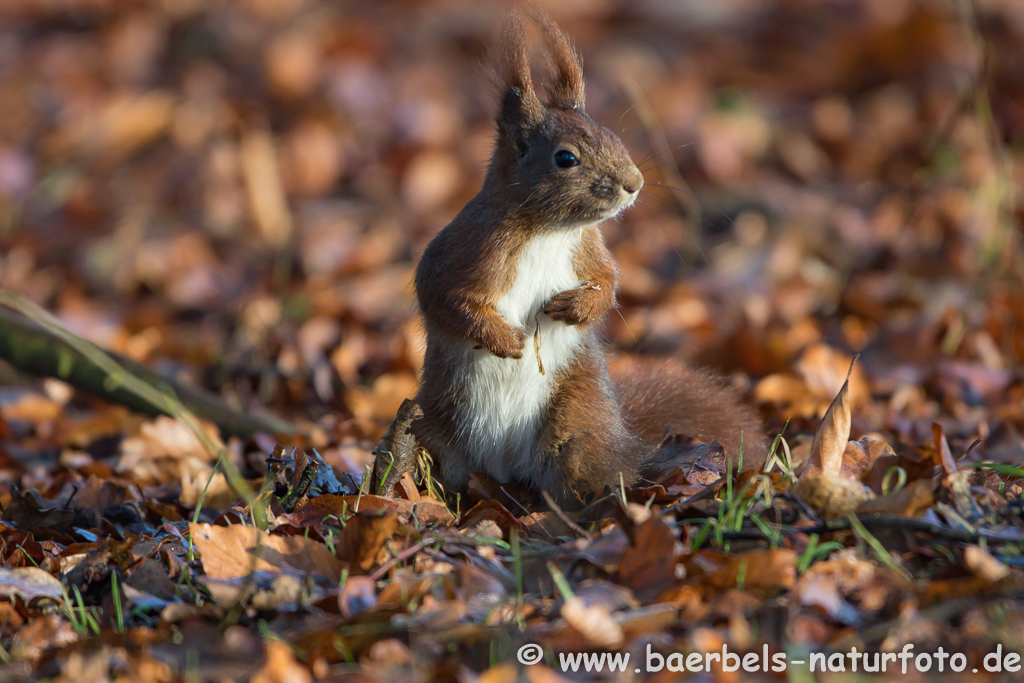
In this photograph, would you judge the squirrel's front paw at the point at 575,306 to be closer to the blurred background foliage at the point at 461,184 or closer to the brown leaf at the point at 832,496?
the brown leaf at the point at 832,496

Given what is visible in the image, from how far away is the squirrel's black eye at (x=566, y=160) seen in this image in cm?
261

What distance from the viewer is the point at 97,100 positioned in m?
7.57

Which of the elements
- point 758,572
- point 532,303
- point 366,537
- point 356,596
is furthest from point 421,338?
point 758,572

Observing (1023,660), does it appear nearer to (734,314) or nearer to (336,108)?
(734,314)

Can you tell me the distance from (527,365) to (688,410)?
71 centimetres

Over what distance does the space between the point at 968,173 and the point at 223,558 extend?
5688 mm

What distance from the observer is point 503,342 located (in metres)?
2.57

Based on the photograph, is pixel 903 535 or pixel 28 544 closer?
pixel 903 535

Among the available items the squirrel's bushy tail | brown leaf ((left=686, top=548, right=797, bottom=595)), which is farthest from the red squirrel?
brown leaf ((left=686, top=548, right=797, bottom=595))

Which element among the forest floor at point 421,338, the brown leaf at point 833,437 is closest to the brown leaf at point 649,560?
the forest floor at point 421,338

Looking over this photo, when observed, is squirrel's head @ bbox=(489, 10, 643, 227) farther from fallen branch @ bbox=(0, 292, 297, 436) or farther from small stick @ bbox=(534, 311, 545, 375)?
fallen branch @ bbox=(0, 292, 297, 436)

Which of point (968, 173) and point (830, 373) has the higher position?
point (968, 173)

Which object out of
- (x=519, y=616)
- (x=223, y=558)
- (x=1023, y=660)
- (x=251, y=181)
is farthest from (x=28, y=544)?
(x=251, y=181)

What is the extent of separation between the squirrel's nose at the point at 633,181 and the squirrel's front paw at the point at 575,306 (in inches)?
11.4
